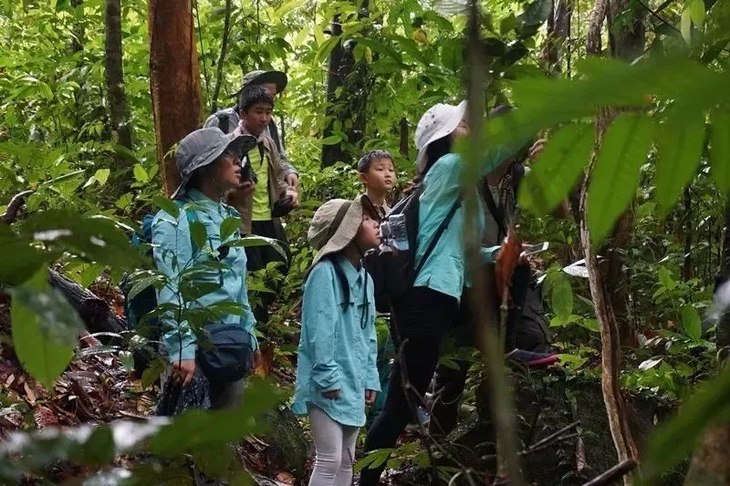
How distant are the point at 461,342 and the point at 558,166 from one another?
418 centimetres

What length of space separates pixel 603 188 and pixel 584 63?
0.56ft

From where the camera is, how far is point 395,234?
438 centimetres

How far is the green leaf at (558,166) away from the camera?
760 mm

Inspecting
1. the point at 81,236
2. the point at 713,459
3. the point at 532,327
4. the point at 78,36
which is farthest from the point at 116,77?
the point at 713,459

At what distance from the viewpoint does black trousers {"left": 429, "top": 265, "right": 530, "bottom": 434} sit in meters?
4.73

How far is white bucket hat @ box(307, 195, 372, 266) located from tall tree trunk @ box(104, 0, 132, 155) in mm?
4501

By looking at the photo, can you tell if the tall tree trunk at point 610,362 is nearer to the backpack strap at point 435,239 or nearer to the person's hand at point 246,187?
the backpack strap at point 435,239

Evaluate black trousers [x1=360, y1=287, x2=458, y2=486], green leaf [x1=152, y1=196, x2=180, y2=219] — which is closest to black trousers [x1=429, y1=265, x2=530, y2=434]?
black trousers [x1=360, y1=287, x2=458, y2=486]

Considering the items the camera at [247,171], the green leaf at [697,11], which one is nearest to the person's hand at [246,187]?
the camera at [247,171]

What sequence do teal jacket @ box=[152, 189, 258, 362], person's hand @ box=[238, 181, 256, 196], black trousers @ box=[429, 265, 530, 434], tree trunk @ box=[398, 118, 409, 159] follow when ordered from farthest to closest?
1. tree trunk @ box=[398, 118, 409, 159]
2. person's hand @ box=[238, 181, 256, 196]
3. black trousers @ box=[429, 265, 530, 434]
4. teal jacket @ box=[152, 189, 258, 362]

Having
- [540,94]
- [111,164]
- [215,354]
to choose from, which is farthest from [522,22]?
[111,164]

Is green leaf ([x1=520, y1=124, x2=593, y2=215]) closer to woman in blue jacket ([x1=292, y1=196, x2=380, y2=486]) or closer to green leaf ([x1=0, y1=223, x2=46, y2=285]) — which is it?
green leaf ([x1=0, y1=223, x2=46, y2=285])

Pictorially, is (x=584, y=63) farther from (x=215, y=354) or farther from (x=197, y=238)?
(x=215, y=354)

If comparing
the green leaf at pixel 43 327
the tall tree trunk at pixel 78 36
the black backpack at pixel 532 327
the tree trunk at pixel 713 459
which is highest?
the tall tree trunk at pixel 78 36
